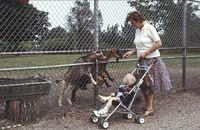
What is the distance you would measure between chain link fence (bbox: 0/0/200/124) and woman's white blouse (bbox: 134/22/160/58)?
61 cm

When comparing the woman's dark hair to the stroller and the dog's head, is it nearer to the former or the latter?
the dog's head

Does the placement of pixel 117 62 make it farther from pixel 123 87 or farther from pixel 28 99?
pixel 28 99

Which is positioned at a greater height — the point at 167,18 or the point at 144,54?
the point at 167,18

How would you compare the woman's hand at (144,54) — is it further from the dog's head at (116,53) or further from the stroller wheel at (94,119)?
the stroller wheel at (94,119)

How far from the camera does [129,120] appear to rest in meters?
7.01

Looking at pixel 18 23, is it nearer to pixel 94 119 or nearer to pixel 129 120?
pixel 94 119

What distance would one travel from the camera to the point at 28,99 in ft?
20.8

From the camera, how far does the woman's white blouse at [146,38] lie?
23.6 feet

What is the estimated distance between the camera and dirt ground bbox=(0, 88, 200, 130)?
21.3ft

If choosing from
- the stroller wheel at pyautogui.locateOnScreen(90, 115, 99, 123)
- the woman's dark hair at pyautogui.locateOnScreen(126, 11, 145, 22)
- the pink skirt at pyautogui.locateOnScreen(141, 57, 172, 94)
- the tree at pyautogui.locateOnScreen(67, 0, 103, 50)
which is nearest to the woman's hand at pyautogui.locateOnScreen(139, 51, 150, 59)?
the pink skirt at pyautogui.locateOnScreen(141, 57, 172, 94)

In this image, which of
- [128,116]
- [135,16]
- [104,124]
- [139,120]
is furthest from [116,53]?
[104,124]

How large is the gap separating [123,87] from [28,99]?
1513 millimetres

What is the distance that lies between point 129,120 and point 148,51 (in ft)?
3.83

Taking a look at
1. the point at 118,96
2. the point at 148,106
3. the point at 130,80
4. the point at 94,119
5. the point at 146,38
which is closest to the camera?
the point at 94,119
